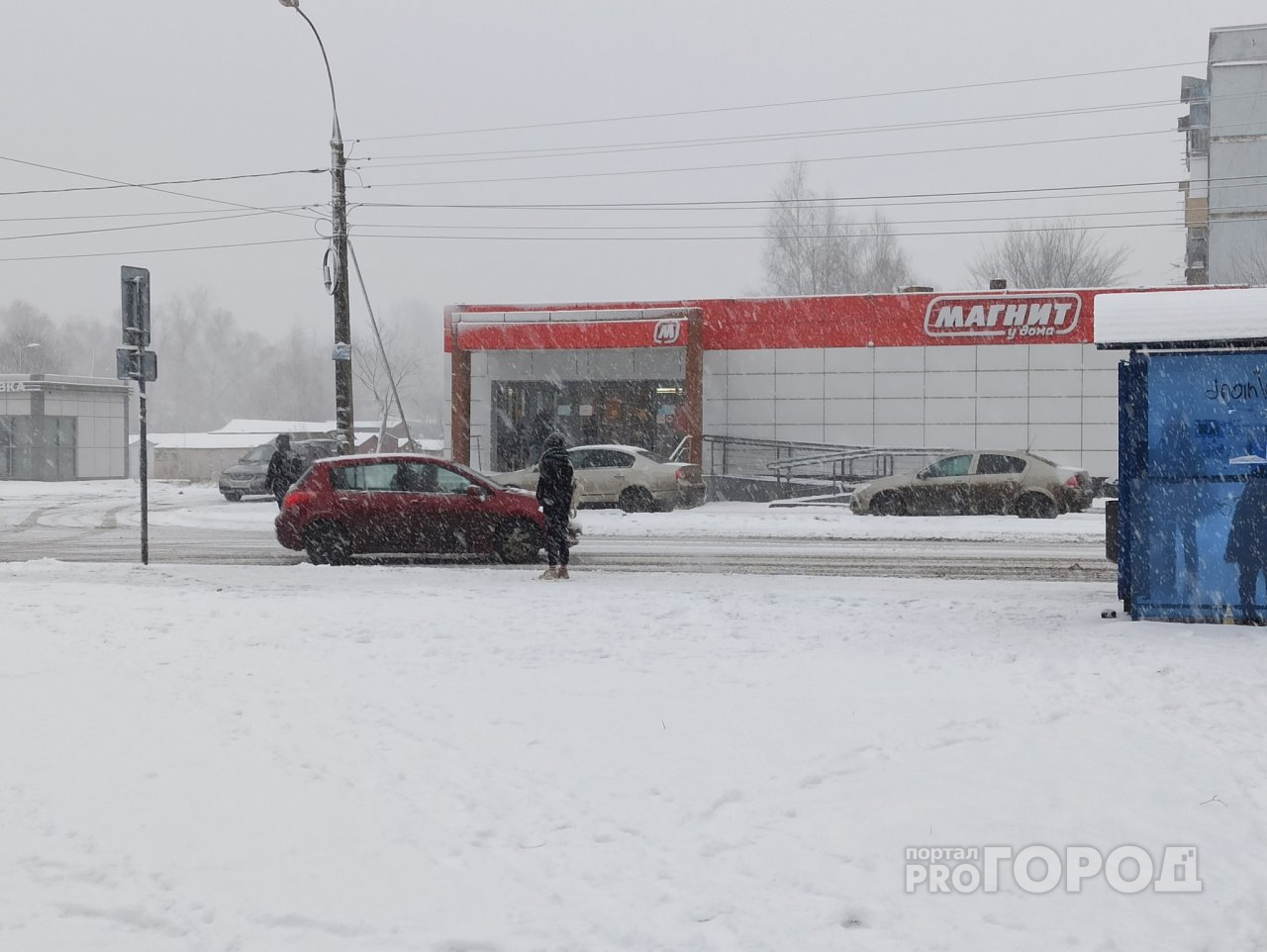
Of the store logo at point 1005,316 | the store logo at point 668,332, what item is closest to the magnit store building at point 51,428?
the store logo at point 668,332

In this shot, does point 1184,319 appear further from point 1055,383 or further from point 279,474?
point 1055,383

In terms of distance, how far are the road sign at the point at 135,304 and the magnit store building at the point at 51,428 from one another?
117 feet

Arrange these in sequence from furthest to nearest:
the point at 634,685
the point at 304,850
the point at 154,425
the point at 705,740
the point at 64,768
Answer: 1. the point at 154,425
2. the point at 634,685
3. the point at 705,740
4. the point at 64,768
5. the point at 304,850

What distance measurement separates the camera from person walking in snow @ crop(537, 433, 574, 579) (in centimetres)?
1280

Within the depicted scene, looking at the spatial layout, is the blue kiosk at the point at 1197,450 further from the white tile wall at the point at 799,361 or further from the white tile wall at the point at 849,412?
the white tile wall at the point at 799,361

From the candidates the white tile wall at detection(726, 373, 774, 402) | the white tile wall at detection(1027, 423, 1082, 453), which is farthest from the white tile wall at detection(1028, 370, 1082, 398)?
the white tile wall at detection(726, 373, 774, 402)

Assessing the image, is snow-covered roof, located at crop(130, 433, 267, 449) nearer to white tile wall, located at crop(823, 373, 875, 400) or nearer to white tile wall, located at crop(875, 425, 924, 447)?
white tile wall, located at crop(823, 373, 875, 400)

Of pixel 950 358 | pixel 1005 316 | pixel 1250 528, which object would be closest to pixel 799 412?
pixel 950 358

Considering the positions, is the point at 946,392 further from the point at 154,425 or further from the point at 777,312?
the point at 154,425

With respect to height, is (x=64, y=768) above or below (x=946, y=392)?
below

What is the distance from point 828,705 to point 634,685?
117cm

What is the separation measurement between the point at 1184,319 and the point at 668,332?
21354 mm

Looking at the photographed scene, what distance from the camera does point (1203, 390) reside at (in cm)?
912

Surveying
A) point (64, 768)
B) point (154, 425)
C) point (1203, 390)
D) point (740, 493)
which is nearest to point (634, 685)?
point (64, 768)
